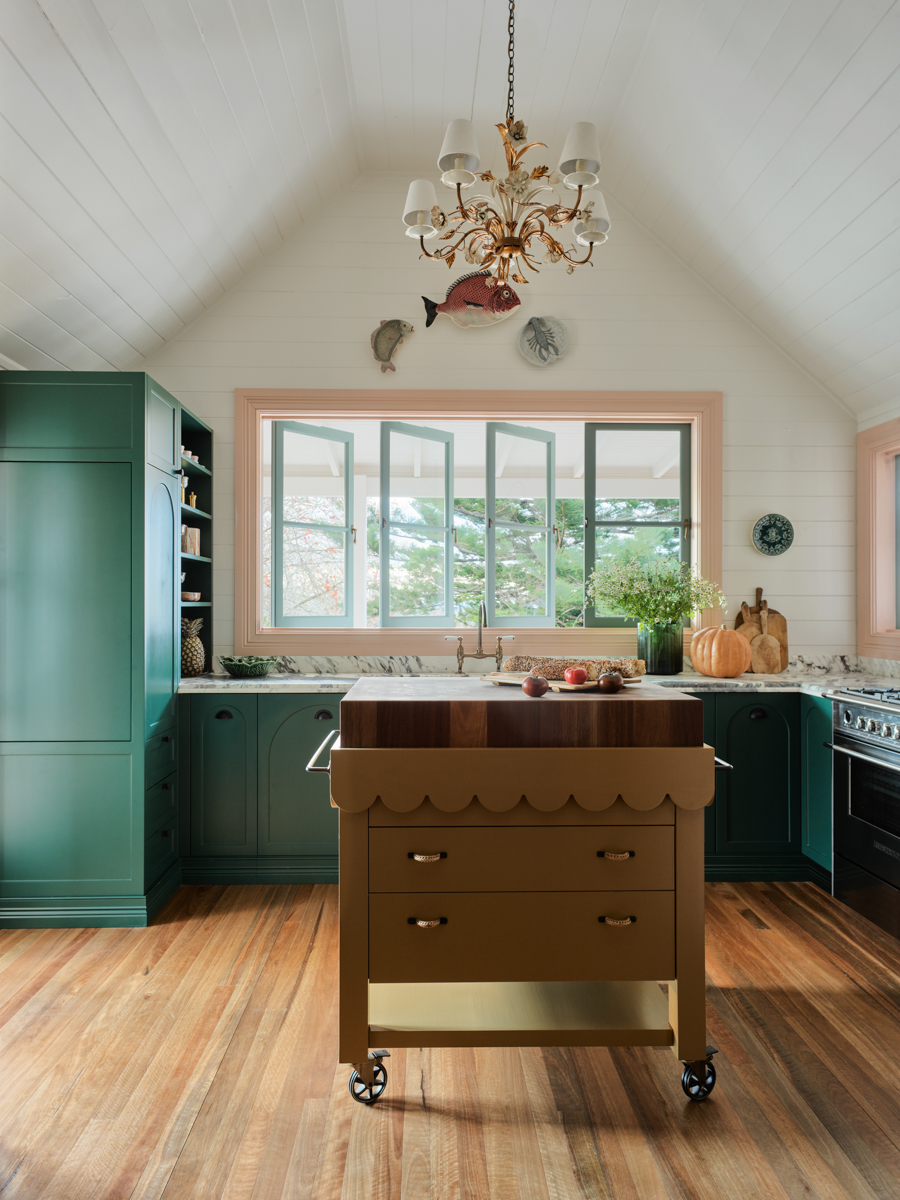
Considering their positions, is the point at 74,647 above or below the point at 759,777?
above

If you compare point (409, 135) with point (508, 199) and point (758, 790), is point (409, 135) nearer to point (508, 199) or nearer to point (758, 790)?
point (508, 199)

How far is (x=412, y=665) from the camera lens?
3.86m

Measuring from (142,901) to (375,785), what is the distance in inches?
67.4

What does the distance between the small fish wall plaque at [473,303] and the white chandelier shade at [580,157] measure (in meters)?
1.69

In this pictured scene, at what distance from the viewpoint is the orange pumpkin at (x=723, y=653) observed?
11.6 feet

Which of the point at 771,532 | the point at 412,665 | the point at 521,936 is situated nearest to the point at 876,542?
the point at 771,532

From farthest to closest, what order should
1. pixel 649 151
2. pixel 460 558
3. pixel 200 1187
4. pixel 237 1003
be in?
1. pixel 460 558
2. pixel 649 151
3. pixel 237 1003
4. pixel 200 1187

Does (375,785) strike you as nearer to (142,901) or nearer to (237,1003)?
(237,1003)

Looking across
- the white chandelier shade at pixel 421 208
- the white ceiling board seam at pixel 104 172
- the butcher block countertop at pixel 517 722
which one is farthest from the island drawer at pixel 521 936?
the white ceiling board seam at pixel 104 172

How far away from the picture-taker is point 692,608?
142 inches

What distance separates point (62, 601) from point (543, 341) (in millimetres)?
2625

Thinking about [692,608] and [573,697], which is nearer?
[573,697]

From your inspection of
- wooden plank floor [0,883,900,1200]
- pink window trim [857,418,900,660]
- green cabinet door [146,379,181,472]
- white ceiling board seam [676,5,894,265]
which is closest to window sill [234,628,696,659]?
pink window trim [857,418,900,660]

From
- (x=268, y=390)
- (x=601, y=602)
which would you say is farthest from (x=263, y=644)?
(x=601, y=602)
